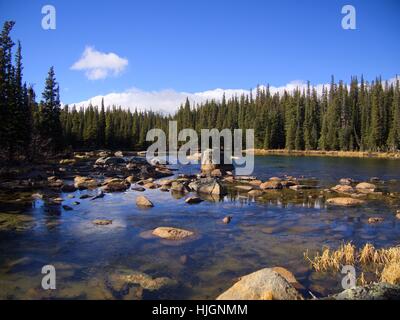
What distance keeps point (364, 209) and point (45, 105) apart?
52.4 meters

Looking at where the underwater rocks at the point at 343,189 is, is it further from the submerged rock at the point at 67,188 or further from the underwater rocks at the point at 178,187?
the submerged rock at the point at 67,188

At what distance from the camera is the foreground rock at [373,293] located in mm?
7500

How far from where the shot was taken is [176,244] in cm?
1431

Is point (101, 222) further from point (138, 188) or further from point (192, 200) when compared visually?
point (138, 188)

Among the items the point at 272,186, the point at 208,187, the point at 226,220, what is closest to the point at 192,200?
the point at 208,187

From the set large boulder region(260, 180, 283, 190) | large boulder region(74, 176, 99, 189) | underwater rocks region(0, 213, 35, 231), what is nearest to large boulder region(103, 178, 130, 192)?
large boulder region(74, 176, 99, 189)

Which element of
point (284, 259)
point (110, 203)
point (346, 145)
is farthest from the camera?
point (346, 145)

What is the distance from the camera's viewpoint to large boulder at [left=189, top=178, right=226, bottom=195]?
27.5 meters

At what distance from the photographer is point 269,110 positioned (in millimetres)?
110562

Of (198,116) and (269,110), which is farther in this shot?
(198,116)

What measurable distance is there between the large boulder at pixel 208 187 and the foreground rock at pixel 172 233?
1170 centimetres
